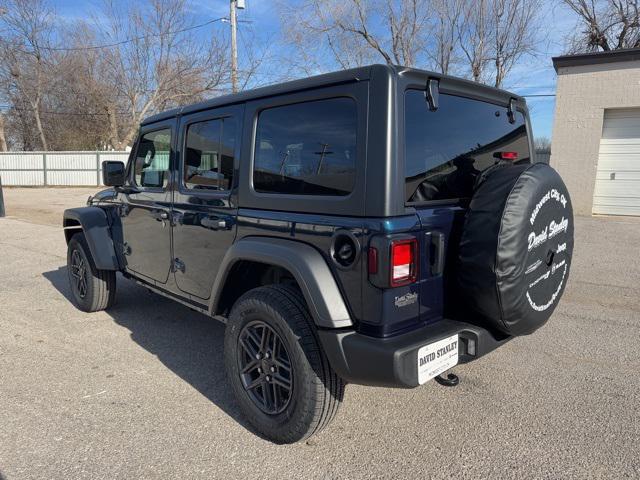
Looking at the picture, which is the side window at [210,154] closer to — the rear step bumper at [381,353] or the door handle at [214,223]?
the door handle at [214,223]

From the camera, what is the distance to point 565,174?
1235 centimetres

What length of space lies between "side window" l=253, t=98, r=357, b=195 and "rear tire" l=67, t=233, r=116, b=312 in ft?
8.93

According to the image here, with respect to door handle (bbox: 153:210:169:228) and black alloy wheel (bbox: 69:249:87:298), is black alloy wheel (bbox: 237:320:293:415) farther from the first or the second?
black alloy wheel (bbox: 69:249:87:298)

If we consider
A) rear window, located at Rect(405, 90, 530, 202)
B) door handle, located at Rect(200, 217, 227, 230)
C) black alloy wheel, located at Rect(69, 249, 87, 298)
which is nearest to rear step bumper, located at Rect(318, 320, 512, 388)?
rear window, located at Rect(405, 90, 530, 202)

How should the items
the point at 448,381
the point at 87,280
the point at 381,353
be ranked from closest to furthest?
the point at 381,353, the point at 448,381, the point at 87,280

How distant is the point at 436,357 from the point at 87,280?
3.85 meters

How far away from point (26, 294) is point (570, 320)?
6024 millimetres

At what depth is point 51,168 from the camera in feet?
82.2

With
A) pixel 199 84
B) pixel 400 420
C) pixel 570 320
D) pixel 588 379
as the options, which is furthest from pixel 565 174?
pixel 199 84

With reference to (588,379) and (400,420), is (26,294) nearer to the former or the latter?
(400,420)

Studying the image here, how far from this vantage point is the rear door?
2.34 metres


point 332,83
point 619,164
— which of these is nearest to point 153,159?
point 332,83

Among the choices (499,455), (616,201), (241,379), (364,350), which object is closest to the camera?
(364,350)

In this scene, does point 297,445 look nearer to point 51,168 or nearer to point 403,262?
point 403,262
